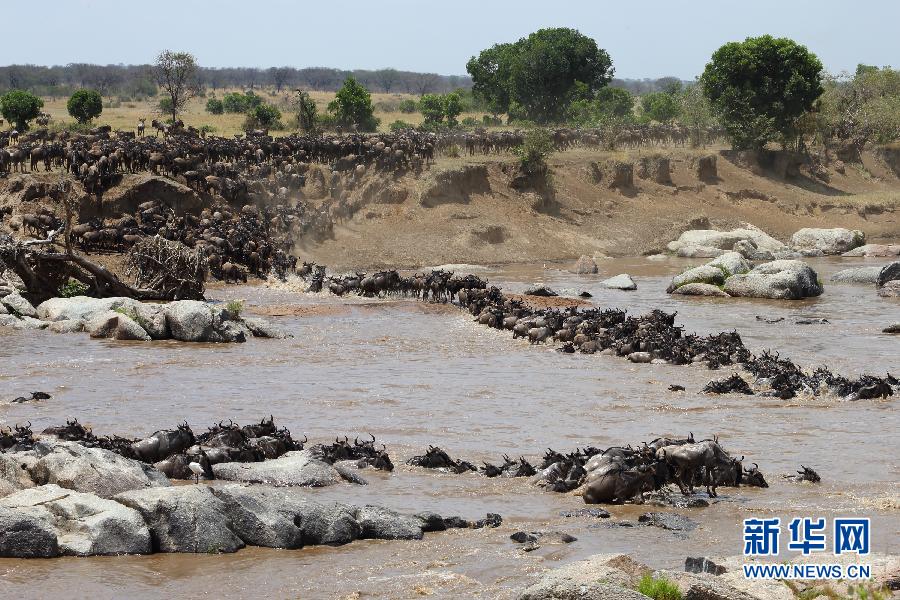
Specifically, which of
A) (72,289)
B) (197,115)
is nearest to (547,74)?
(197,115)

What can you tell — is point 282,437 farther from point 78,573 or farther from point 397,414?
point 78,573

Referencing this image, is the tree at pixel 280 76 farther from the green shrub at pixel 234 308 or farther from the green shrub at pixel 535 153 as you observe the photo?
the green shrub at pixel 234 308

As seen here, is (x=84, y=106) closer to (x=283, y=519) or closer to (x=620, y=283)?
(x=620, y=283)

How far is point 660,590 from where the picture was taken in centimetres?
850

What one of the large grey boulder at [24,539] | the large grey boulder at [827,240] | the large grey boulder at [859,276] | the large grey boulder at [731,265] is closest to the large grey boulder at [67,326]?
the large grey boulder at [24,539]

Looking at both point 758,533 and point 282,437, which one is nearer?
point 758,533

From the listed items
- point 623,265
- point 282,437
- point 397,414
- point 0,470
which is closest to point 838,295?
point 623,265

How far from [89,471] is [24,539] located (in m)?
1.97

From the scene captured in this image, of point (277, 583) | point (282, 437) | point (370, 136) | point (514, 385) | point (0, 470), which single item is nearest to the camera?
point (277, 583)

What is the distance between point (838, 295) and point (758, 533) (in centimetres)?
2584

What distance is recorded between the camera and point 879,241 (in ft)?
175

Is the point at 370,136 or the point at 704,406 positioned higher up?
the point at 370,136

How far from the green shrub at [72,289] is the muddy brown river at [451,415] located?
12.4ft

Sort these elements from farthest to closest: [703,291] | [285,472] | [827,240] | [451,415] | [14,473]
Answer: [827,240], [703,291], [451,415], [285,472], [14,473]
